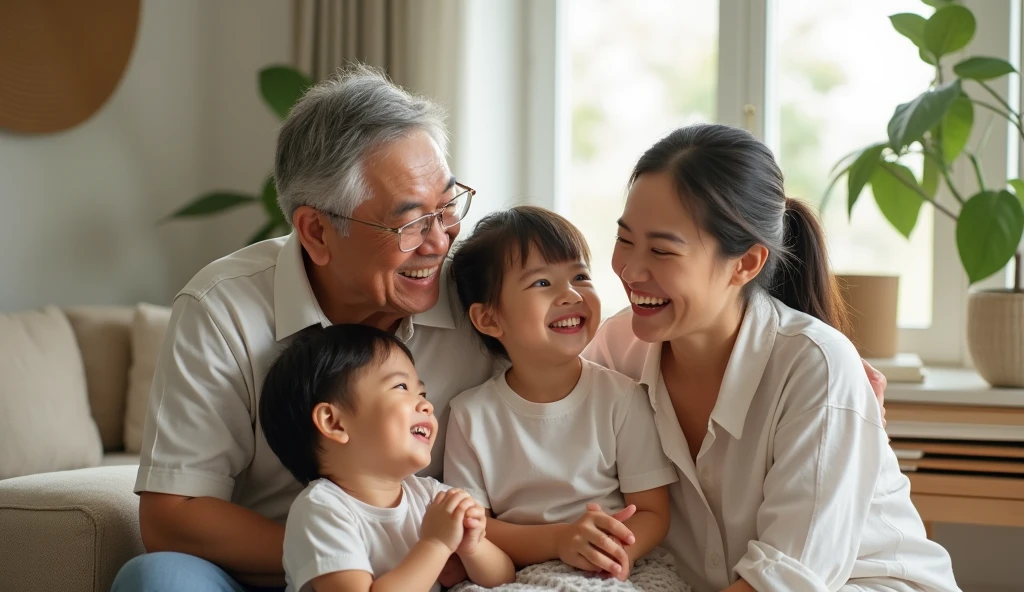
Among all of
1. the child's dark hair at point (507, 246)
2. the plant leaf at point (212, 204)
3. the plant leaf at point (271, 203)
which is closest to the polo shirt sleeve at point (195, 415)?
the child's dark hair at point (507, 246)

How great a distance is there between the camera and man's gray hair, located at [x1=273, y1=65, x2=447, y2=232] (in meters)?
1.80

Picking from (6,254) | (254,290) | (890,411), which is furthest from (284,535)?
(6,254)

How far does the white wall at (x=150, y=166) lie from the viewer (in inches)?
124

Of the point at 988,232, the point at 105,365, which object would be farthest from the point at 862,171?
the point at 105,365

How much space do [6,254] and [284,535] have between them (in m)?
1.95

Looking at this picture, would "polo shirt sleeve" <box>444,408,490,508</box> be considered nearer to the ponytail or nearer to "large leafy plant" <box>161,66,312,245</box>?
the ponytail

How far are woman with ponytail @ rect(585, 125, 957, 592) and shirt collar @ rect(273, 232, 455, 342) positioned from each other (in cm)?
37

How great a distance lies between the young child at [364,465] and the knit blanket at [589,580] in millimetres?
51

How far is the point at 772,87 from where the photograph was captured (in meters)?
3.46

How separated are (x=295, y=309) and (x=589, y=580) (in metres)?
0.71

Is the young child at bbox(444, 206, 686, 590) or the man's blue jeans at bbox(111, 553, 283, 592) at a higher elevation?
the young child at bbox(444, 206, 686, 590)

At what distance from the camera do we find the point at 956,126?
2670mm

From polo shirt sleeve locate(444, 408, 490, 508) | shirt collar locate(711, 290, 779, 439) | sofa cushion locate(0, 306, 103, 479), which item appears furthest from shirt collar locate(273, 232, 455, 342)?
sofa cushion locate(0, 306, 103, 479)

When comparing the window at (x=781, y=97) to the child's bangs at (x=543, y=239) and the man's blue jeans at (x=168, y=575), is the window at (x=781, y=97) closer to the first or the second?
the child's bangs at (x=543, y=239)
